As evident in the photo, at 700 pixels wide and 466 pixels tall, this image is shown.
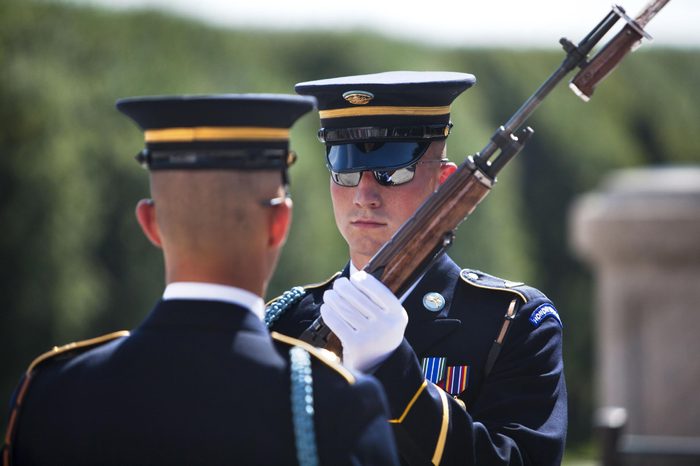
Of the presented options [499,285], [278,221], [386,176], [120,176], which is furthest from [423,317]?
[120,176]

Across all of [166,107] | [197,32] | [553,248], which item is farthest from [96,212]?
[166,107]

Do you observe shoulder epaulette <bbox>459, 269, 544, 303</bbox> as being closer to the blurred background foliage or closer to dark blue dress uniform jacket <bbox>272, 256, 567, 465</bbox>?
dark blue dress uniform jacket <bbox>272, 256, 567, 465</bbox>

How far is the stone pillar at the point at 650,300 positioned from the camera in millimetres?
9555

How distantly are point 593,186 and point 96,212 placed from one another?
316 inches

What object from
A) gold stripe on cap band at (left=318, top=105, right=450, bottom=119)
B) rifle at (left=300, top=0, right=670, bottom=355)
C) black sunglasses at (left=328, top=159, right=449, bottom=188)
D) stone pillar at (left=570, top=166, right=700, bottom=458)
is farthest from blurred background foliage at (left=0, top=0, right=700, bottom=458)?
rifle at (left=300, top=0, right=670, bottom=355)

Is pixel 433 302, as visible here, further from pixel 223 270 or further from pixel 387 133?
pixel 223 270

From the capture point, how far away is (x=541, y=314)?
393cm

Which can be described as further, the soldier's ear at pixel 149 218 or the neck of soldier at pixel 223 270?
the soldier's ear at pixel 149 218

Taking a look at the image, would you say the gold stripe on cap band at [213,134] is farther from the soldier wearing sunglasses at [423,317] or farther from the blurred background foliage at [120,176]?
the blurred background foliage at [120,176]

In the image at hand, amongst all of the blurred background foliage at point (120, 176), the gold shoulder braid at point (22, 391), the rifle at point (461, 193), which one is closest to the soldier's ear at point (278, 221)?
the gold shoulder braid at point (22, 391)

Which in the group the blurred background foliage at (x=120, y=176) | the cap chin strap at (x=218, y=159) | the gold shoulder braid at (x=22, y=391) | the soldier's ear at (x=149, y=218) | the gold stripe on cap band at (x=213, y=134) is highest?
the gold stripe on cap band at (x=213, y=134)

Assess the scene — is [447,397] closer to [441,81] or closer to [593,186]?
[441,81]

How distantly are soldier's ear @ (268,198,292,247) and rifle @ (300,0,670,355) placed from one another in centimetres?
76

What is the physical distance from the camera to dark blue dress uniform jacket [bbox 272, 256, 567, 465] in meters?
3.40
